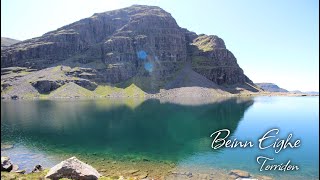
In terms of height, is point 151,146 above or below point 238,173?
below

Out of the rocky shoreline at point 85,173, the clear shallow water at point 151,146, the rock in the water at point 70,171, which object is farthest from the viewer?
the clear shallow water at point 151,146

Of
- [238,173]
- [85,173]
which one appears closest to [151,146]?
[238,173]

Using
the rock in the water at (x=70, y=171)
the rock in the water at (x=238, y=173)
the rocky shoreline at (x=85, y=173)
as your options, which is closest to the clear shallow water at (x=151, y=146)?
the rock in the water at (x=238, y=173)

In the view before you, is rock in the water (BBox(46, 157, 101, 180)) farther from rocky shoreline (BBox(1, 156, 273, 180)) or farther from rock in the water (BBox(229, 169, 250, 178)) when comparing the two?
rock in the water (BBox(229, 169, 250, 178))

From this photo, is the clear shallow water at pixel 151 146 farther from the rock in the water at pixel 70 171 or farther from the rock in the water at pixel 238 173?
the rock in the water at pixel 70 171

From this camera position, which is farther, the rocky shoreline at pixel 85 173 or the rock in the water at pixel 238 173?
the rock in the water at pixel 238 173

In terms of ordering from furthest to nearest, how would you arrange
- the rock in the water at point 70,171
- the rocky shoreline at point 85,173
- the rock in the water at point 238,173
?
the rock in the water at point 238,173
the rocky shoreline at point 85,173
the rock in the water at point 70,171

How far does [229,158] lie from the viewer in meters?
48.1

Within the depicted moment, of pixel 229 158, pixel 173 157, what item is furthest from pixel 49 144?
pixel 229 158

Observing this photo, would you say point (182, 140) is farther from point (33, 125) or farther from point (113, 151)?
point (33, 125)

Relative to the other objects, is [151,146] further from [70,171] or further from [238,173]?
[70,171]

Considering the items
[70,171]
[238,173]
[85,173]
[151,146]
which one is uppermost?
[70,171]

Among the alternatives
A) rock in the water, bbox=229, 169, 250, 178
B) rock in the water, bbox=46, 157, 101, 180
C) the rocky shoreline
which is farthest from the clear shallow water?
rock in the water, bbox=46, 157, 101, 180

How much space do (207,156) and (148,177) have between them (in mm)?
15537
